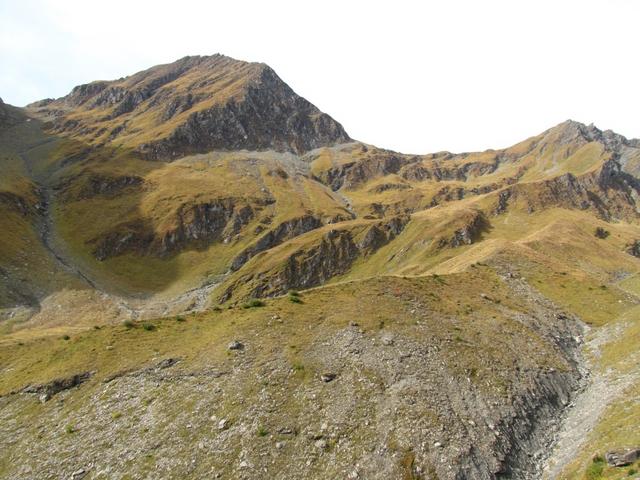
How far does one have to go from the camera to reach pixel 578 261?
10006 cm

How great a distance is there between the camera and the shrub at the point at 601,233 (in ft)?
457

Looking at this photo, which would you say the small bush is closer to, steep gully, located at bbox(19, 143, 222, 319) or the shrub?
steep gully, located at bbox(19, 143, 222, 319)

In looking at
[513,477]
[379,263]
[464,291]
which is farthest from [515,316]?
[379,263]

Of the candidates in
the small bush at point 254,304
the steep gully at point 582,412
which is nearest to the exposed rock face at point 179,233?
the small bush at point 254,304

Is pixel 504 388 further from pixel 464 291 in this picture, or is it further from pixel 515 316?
pixel 464 291

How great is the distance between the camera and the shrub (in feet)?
457

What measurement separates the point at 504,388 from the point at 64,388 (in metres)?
38.5

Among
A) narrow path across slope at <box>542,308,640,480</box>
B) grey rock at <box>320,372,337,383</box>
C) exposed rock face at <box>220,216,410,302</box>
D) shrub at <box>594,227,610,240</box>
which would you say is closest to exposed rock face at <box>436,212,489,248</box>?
exposed rock face at <box>220,216,410,302</box>

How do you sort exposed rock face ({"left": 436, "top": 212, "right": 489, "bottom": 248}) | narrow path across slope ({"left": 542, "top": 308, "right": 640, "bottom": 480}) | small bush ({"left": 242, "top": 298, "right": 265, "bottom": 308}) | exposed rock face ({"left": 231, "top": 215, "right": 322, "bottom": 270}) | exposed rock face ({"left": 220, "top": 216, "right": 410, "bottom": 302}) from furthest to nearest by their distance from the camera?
exposed rock face ({"left": 231, "top": 215, "right": 322, "bottom": 270}) < exposed rock face ({"left": 436, "top": 212, "right": 489, "bottom": 248}) < exposed rock face ({"left": 220, "top": 216, "right": 410, "bottom": 302}) < small bush ({"left": 242, "top": 298, "right": 265, "bottom": 308}) < narrow path across slope ({"left": 542, "top": 308, "right": 640, "bottom": 480})

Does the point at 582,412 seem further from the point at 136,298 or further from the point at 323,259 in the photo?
the point at 136,298

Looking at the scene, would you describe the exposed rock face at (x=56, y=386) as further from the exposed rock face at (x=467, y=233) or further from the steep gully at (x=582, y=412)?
the exposed rock face at (x=467, y=233)

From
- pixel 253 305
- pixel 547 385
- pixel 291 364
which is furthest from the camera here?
pixel 253 305

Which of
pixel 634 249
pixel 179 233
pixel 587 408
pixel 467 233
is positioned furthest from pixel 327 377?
pixel 179 233

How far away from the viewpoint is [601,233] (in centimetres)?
14088
